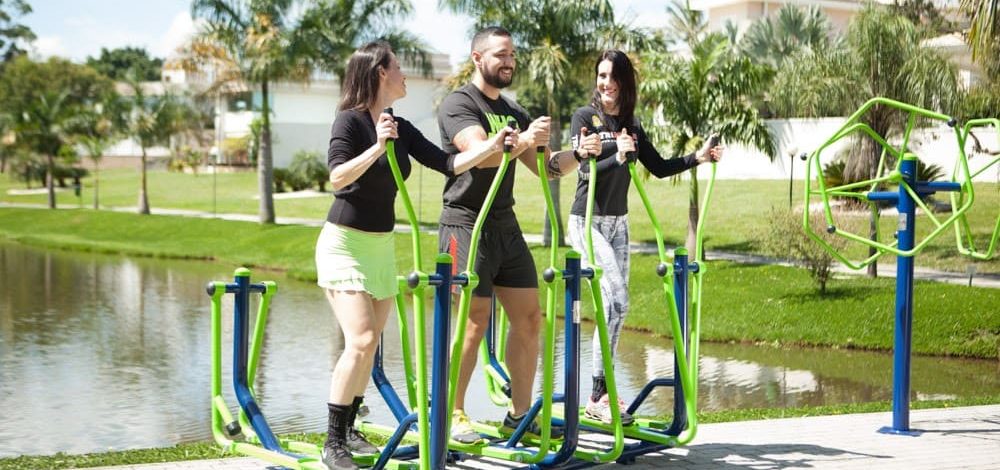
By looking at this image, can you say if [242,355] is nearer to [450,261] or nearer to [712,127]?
[450,261]

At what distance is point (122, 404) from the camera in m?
10.3

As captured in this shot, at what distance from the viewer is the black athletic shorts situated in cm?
577

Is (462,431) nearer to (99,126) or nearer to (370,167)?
(370,167)

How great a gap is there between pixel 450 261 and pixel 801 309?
1187 cm

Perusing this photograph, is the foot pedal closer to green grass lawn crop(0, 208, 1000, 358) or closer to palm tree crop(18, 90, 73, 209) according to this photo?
green grass lawn crop(0, 208, 1000, 358)

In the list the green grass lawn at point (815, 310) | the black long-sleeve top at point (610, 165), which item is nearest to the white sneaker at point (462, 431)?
the black long-sleeve top at point (610, 165)

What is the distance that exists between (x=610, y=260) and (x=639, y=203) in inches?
1058

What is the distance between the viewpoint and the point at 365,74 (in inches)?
215

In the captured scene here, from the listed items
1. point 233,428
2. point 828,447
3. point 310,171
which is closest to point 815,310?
point 828,447

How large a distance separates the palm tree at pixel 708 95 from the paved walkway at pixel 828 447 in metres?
11.8

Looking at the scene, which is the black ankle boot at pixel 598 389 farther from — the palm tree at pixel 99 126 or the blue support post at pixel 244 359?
the palm tree at pixel 99 126

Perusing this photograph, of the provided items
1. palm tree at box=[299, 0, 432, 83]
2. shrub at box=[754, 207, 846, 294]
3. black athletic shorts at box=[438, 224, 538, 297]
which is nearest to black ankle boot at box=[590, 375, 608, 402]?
black athletic shorts at box=[438, 224, 538, 297]

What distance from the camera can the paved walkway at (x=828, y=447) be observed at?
6.25 meters

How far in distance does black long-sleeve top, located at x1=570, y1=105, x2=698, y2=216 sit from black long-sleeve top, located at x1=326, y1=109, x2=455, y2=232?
1199 mm
